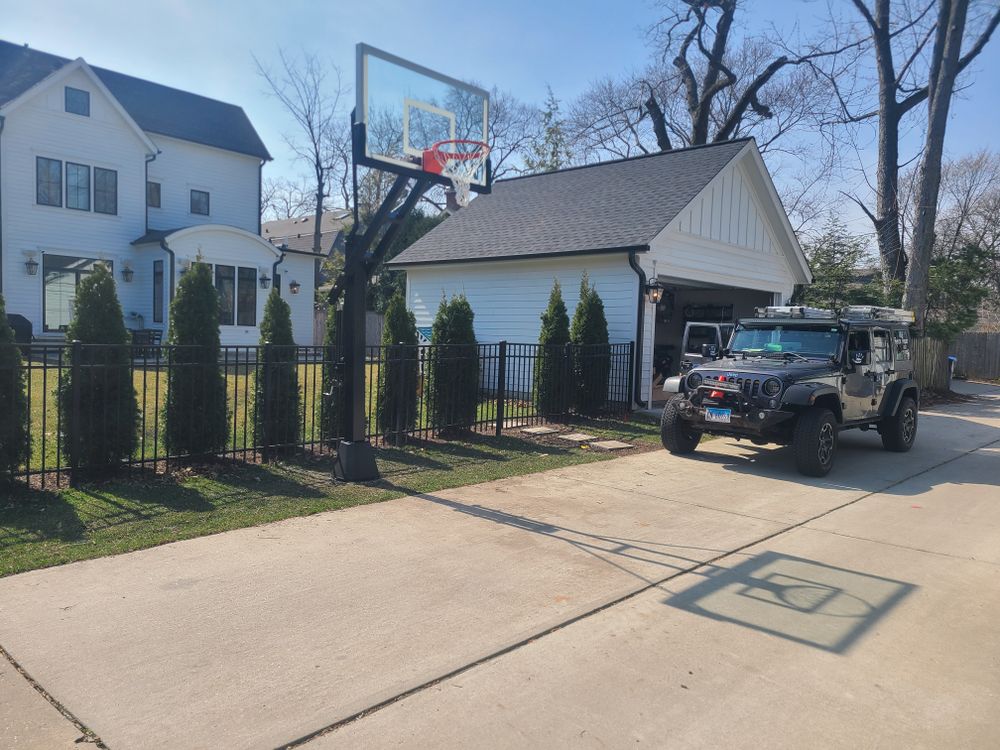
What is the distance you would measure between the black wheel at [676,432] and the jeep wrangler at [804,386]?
13 mm

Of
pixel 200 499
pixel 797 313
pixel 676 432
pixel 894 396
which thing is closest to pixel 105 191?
pixel 200 499


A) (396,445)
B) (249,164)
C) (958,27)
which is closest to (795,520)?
(396,445)

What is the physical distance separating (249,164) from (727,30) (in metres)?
20.1

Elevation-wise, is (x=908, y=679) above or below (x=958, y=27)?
below

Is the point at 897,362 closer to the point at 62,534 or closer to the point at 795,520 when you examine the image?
the point at 795,520

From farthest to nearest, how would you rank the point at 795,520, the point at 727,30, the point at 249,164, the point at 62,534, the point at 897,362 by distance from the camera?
the point at 727,30
the point at 249,164
the point at 897,362
the point at 795,520
the point at 62,534

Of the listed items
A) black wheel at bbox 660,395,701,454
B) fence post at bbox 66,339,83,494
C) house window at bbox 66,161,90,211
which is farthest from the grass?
house window at bbox 66,161,90,211

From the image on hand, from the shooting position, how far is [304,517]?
19.4ft

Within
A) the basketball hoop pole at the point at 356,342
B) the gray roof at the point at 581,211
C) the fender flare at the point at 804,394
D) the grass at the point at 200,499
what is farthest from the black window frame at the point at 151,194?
the fender flare at the point at 804,394

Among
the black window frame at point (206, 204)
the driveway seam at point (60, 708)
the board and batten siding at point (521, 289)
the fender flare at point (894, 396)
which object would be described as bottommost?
the driveway seam at point (60, 708)

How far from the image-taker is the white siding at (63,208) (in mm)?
19516

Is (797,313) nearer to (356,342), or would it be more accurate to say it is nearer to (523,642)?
(356,342)

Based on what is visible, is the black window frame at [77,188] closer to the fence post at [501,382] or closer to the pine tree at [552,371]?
the pine tree at [552,371]

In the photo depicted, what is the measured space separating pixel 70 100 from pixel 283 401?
18.2 meters
